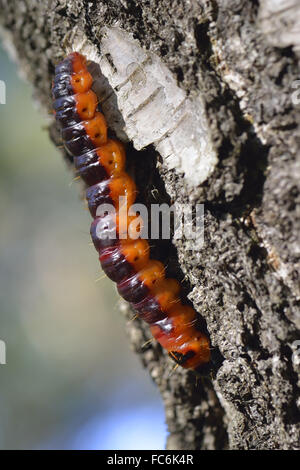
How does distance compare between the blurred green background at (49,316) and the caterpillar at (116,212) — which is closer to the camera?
the caterpillar at (116,212)

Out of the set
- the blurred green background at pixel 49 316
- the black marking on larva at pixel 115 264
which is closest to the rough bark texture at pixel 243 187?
the black marking on larva at pixel 115 264

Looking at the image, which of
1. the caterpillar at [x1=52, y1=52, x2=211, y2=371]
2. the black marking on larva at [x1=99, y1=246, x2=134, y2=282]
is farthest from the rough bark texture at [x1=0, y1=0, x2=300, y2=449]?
the black marking on larva at [x1=99, y1=246, x2=134, y2=282]

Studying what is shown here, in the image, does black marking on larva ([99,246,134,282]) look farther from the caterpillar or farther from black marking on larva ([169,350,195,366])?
black marking on larva ([169,350,195,366])

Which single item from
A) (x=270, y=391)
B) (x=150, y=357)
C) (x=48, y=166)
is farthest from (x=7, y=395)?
(x=270, y=391)

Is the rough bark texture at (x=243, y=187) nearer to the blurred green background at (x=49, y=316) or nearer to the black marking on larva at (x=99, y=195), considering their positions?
→ the black marking on larva at (x=99, y=195)

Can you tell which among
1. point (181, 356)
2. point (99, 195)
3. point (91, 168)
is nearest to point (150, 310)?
point (181, 356)

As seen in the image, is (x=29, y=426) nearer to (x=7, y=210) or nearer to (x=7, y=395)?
(x=7, y=395)
